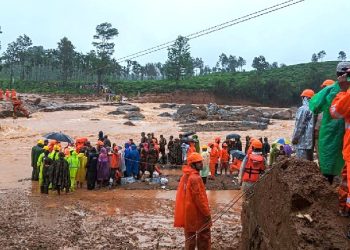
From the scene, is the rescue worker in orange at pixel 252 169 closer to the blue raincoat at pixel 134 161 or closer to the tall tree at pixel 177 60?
the blue raincoat at pixel 134 161

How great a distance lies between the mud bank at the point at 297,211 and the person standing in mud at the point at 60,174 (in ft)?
27.7

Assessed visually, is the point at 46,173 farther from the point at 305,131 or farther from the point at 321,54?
the point at 321,54

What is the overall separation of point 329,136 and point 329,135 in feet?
0.03

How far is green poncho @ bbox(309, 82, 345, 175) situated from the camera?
462 cm

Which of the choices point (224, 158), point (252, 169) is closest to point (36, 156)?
point (224, 158)

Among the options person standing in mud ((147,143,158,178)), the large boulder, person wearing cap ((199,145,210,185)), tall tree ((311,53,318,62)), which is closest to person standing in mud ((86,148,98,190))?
person standing in mud ((147,143,158,178))

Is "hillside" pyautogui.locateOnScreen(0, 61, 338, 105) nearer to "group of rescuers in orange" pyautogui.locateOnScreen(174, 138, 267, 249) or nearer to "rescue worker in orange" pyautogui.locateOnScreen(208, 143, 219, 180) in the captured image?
"rescue worker in orange" pyautogui.locateOnScreen(208, 143, 219, 180)

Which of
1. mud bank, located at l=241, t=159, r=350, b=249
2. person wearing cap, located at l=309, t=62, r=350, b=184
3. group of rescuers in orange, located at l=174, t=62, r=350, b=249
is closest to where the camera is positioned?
mud bank, located at l=241, t=159, r=350, b=249

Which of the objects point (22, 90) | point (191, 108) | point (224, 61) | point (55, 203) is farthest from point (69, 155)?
point (224, 61)

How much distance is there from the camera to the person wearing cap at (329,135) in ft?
15.1

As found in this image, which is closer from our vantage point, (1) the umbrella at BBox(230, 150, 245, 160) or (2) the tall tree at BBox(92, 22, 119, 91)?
(1) the umbrella at BBox(230, 150, 245, 160)

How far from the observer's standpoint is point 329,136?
4.66 metres

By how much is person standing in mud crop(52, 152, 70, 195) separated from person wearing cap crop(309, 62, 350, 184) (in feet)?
30.5

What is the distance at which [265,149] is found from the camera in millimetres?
17266
